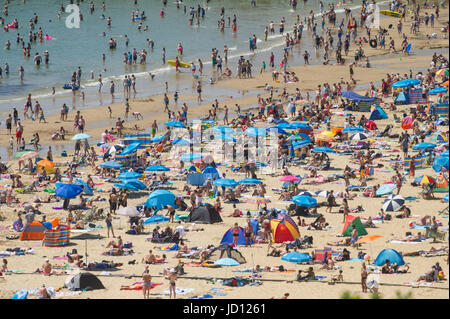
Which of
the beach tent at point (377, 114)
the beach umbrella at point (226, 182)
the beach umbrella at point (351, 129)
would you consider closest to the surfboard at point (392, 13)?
the beach tent at point (377, 114)

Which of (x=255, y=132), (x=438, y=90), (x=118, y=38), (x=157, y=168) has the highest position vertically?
(x=438, y=90)

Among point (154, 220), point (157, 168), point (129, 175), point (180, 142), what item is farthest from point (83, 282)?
point (180, 142)

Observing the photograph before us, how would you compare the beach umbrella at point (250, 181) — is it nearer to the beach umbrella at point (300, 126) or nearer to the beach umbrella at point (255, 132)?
the beach umbrella at point (255, 132)

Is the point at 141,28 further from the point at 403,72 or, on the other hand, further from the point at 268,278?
the point at 268,278

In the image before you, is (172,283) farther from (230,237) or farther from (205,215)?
(205,215)

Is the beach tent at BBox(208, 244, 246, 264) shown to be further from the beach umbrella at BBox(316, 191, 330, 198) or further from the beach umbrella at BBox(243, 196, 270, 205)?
the beach umbrella at BBox(316, 191, 330, 198)

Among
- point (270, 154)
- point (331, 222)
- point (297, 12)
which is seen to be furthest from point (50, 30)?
point (331, 222)
